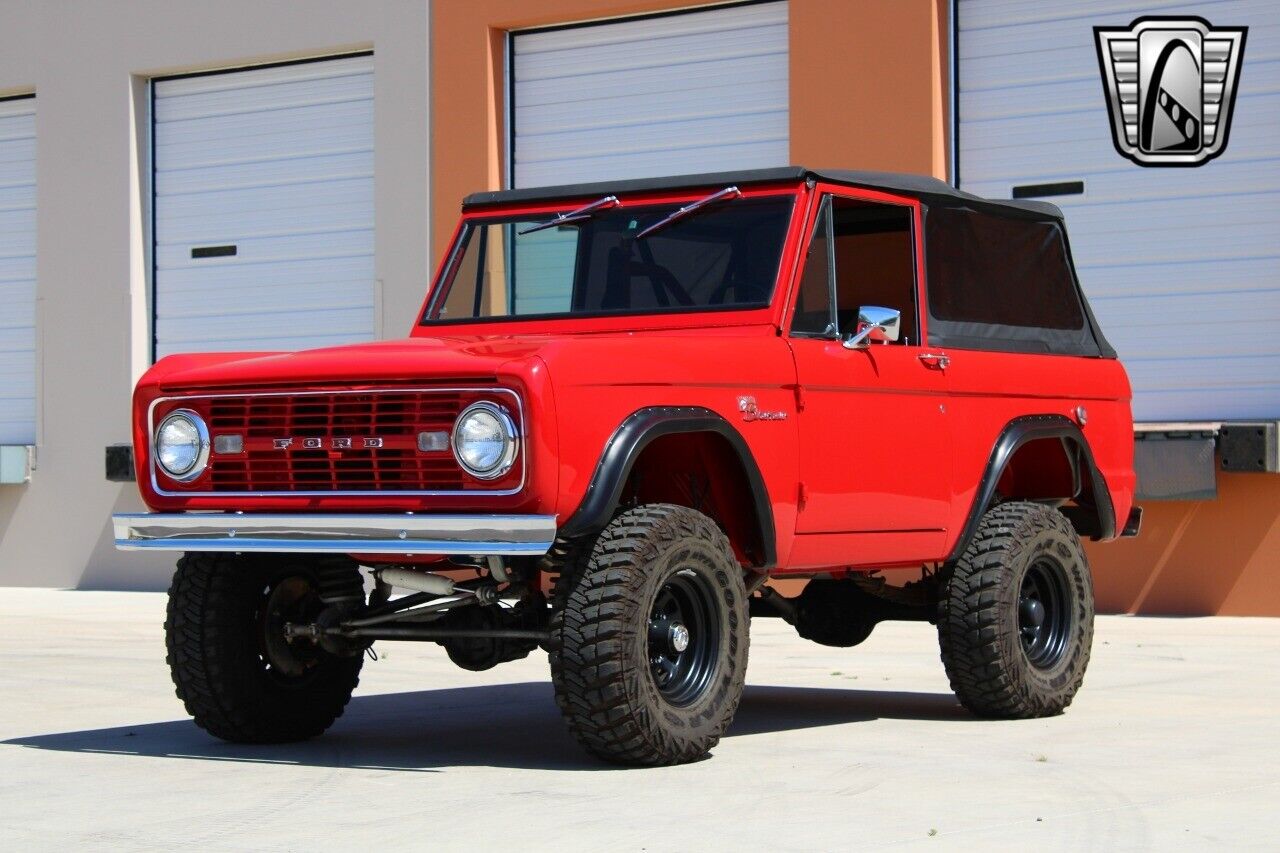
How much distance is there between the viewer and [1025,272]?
9.39 metres

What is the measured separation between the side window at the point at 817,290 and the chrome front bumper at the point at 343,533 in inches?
63.2

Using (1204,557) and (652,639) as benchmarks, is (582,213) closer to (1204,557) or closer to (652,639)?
(652,639)

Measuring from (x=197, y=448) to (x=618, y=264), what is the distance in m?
1.89

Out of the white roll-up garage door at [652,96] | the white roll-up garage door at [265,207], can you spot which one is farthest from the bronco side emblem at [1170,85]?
the white roll-up garage door at [265,207]

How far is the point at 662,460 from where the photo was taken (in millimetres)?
7539

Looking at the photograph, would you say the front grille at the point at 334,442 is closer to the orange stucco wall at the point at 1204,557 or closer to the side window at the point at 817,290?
the side window at the point at 817,290

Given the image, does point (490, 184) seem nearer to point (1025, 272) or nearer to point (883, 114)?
point (883, 114)

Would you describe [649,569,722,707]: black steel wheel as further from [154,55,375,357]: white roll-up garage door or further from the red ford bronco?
[154,55,375,357]: white roll-up garage door

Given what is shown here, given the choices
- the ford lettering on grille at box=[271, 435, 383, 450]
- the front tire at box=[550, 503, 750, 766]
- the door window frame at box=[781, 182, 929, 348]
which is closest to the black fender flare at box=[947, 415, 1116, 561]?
the door window frame at box=[781, 182, 929, 348]

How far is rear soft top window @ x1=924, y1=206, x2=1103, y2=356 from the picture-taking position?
28.8 feet

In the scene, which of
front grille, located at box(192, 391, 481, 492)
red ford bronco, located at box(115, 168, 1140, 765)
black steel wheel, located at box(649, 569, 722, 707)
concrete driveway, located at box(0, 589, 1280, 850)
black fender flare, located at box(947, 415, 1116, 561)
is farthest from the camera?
black fender flare, located at box(947, 415, 1116, 561)

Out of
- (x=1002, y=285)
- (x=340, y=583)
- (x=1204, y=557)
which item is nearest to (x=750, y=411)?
(x=340, y=583)

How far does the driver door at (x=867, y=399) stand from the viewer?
7.83 meters

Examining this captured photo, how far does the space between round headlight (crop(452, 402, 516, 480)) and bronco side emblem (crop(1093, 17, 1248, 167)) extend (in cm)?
955
